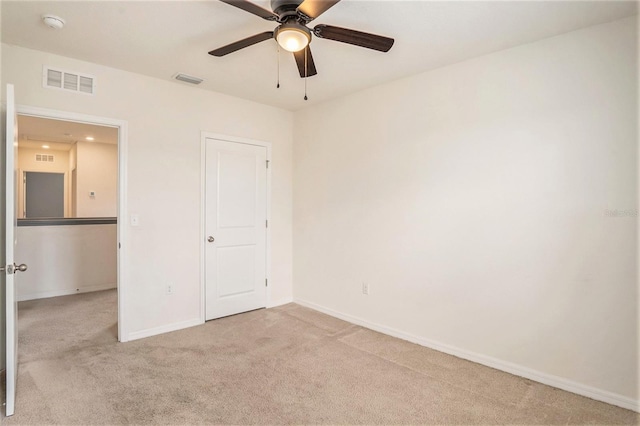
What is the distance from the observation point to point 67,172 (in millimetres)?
7516

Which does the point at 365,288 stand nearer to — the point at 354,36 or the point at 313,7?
the point at 354,36

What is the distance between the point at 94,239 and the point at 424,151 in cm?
496

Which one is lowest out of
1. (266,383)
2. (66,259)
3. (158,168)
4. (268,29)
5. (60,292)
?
(266,383)

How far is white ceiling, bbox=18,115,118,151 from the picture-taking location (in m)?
5.20

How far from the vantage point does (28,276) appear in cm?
470

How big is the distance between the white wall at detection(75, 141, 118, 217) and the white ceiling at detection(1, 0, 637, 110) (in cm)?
433

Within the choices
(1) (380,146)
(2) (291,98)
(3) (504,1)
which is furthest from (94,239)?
(3) (504,1)

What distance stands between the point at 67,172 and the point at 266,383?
743cm

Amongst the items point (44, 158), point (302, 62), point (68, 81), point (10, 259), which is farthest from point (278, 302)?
point (44, 158)

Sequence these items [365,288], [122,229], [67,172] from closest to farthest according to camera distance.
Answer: [122,229] < [365,288] < [67,172]

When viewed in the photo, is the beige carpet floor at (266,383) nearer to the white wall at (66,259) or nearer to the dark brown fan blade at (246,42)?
the white wall at (66,259)

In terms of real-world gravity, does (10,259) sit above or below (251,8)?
below

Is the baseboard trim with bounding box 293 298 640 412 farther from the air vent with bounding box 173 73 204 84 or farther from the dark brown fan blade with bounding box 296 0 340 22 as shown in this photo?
the air vent with bounding box 173 73 204 84

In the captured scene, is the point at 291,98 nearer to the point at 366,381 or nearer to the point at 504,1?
the point at 504,1
